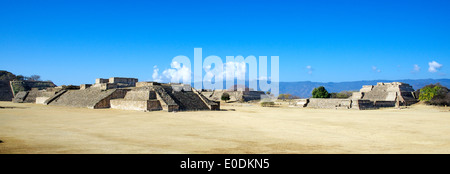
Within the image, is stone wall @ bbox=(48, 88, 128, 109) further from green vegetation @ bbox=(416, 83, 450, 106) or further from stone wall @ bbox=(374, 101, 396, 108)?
green vegetation @ bbox=(416, 83, 450, 106)

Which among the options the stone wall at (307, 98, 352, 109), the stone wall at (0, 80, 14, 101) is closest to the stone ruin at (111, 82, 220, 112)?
the stone wall at (307, 98, 352, 109)

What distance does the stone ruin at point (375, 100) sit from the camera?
39.0m

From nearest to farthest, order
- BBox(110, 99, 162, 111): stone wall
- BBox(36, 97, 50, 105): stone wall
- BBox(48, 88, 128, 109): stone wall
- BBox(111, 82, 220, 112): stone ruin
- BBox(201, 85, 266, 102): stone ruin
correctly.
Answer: BBox(110, 99, 162, 111): stone wall, BBox(111, 82, 220, 112): stone ruin, BBox(48, 88, 128, 109): stone wall, BBox(36, 97, 50, 105): stone wall, BBox(201, 85, 266, 102): stone ruin

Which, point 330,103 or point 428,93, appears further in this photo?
point 428,93

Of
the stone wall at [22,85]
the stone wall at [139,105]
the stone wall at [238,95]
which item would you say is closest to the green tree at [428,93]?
the stone wall at [238,95]

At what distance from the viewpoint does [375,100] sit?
41.7 meters

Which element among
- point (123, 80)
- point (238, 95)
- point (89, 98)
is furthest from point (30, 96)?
point (238, 95)

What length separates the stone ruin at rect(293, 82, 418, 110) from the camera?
3896 cm

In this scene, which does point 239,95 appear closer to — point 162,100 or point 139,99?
point 139,99

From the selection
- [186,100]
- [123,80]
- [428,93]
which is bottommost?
[186,100]
